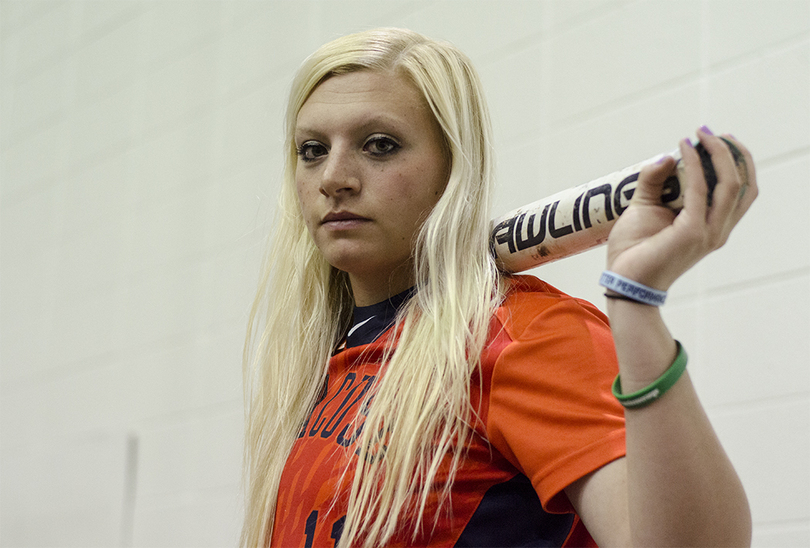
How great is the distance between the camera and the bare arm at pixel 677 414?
0.71 metres

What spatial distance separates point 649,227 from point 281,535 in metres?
0.53

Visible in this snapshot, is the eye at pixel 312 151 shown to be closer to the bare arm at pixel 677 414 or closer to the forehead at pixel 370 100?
the forehead at pixel 370 100

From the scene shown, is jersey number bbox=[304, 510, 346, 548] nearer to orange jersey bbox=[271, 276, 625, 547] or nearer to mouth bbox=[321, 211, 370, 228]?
orange jersey bbox=[271, 276, 625, 547]

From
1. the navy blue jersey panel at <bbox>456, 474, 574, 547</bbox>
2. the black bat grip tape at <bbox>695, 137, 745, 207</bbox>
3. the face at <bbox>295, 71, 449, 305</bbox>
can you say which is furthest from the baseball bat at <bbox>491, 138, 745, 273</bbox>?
the navy blue jersey panel at <bbox>456, 474, 574, 547</bbox>

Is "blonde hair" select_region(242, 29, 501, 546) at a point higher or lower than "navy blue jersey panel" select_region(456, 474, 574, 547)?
higher

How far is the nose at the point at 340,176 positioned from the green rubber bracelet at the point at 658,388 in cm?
43

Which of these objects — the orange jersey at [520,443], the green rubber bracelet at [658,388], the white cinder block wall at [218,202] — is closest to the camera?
the green rubber bracelet at [658,388]

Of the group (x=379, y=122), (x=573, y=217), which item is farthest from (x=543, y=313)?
(x=379, y=122)

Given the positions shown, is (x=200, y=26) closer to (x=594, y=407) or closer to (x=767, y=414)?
(x=767, y=414)

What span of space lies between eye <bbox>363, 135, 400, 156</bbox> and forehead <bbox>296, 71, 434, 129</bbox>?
2cm

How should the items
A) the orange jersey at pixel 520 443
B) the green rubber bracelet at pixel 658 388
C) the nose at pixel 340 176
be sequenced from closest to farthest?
1. the green rubber bracelet at pixel 658 388
2. the orange jersey at pixel 520 443
3. the nose at pixel 340 176

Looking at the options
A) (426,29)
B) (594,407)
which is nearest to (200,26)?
(426,29)

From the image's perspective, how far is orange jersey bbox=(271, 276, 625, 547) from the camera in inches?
31.7

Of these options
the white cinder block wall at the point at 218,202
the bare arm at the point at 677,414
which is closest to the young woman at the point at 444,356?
the bare arm at the point at 677,414
